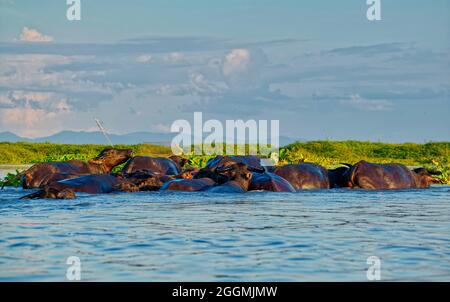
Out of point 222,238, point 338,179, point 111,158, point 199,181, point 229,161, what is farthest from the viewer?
point 111,158

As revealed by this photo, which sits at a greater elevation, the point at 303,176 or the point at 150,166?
the point at 150,166

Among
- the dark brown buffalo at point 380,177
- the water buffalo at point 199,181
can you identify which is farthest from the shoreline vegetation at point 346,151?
the water buffalo at point 199,181

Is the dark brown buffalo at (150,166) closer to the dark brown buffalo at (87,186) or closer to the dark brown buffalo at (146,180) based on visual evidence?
the dark brown buffalo at (146,180)

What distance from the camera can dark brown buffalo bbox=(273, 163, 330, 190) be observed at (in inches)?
774

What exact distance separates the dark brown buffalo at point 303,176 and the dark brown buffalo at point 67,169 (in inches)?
166

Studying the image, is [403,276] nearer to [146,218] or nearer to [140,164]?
[146,218]

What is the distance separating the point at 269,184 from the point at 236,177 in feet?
2.50

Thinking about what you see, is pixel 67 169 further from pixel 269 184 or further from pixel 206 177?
pixel 269 184

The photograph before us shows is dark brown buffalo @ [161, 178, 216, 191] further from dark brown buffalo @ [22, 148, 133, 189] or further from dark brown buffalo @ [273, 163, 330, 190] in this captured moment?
dark brown buffalo @ [273, 163, 330, 190]

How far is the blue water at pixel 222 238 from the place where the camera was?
8.57 meters

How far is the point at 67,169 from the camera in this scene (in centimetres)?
1969

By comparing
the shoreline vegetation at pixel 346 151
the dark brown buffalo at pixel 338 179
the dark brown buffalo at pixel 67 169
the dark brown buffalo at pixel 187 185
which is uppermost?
the dark brown buffalo at pixel 67 169

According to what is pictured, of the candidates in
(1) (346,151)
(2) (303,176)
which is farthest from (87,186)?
(1) (346,151)
